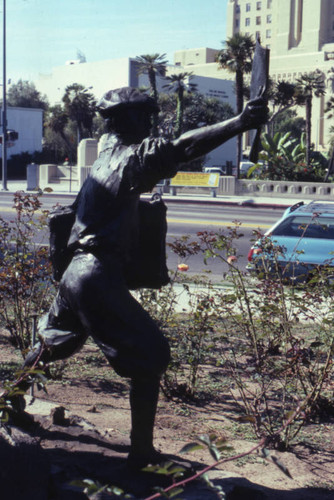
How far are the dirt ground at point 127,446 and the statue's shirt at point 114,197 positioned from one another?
107 centimetres

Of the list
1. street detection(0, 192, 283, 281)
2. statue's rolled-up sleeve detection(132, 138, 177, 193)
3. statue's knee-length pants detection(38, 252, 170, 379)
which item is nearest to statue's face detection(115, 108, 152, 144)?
statue's rolled-up sleeve detection(132, 138, 177, 193)

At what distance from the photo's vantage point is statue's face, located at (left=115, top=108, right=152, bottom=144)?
3.41 m

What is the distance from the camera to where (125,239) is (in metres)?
3.36

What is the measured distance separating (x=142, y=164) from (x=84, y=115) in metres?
57.2

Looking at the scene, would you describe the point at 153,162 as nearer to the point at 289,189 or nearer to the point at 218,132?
the point at 218,132

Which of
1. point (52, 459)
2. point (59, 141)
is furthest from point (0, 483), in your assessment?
point (59, 141)

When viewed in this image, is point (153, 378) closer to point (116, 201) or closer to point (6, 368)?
point (116, 201)

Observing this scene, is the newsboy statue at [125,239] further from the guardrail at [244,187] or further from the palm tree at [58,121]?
the palm tree at [58,121]

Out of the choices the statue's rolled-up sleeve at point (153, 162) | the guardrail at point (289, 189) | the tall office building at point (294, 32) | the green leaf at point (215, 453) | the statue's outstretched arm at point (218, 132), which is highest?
the tall office building at point (294, 32)

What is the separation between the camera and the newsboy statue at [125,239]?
10.1 feet

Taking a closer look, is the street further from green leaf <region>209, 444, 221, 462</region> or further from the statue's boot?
green leaf <region>209, 444, 221, 462</region>

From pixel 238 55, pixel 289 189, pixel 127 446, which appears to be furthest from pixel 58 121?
pixel 127 446

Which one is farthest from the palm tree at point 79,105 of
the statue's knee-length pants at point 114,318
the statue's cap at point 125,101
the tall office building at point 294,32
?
the statue's knee-length pants at point 114,318

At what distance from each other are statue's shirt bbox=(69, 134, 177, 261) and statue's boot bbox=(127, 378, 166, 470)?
0.65 m
